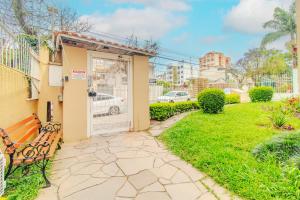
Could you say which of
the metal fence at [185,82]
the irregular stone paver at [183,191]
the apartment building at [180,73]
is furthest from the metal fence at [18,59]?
the apartment building at [180,73]

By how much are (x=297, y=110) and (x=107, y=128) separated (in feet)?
26.8

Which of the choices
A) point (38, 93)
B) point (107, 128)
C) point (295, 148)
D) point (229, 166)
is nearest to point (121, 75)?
point (107, 128)

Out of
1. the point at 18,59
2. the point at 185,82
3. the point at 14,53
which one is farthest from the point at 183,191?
the point at 185,82

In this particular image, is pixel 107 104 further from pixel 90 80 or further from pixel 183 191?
Answer: pixel 183 191

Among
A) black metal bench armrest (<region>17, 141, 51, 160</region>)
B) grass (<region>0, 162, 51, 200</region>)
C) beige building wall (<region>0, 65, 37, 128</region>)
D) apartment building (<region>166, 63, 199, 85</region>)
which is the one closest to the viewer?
grass (<region>0, 162, 51, 200</region>)

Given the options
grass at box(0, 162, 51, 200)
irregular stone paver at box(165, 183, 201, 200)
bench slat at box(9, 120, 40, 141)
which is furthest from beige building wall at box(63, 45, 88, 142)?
irregular stone paver at box(165, 183, 201, 200)

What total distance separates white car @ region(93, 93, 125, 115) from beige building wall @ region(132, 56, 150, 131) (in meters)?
0.50

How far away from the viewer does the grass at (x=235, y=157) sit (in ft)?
8.76

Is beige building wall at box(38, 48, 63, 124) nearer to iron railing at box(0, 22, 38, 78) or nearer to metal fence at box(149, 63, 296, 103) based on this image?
iron railing at box(0, 22, 38, 78)

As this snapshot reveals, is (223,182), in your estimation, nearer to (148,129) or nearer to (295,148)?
(295,148)

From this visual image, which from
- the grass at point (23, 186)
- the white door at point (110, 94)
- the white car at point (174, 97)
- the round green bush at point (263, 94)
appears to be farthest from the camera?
the round green bush at point (263, 94)

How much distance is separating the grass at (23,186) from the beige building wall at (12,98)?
0.96m

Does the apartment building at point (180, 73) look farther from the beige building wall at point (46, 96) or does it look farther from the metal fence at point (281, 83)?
the metal fence at point (281, 83)

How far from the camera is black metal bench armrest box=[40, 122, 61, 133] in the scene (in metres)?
4.80
